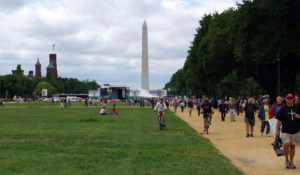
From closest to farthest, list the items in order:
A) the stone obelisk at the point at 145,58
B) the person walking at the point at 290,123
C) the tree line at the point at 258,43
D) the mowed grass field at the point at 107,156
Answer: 1. the mowed grass field at the point at 107,156
2. the person walking at the point at 290,123
3. the tree line at the point at 258,43
4. the stone obelisk at the point at 145,58

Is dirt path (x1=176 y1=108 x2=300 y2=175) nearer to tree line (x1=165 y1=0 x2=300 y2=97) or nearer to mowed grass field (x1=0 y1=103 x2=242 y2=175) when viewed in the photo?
mowed grass field (x1=0 y1=103 x2=242 y2=175)

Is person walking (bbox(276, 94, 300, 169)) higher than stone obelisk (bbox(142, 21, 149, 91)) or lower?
lower

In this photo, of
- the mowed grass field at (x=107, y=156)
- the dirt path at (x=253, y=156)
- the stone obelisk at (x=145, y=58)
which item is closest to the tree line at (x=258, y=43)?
the dirt path at (x=253, y=156)

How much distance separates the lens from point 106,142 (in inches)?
719

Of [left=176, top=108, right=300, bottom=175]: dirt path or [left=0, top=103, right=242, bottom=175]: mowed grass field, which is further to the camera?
[left=176, top=108, right=300, bottom=175]: dirt path

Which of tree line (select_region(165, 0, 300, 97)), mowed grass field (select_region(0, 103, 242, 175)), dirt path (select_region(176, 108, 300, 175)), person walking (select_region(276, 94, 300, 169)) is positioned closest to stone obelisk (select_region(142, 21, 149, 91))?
tree line (select_region(165, 0, 300, 97))

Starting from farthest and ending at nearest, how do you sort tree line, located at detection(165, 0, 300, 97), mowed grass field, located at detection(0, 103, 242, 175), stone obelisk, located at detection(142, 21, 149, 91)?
stone obelisk, located at detection(142, 21, 149, 91) → tree line, located at detection(165, 0, 300, 97) → mowed grass field, located at detection(0, 103, 242, 175)

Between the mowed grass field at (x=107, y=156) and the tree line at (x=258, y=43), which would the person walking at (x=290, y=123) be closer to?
the mowed grass field at (x=107, y=156)

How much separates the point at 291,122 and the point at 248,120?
10928 millimetres

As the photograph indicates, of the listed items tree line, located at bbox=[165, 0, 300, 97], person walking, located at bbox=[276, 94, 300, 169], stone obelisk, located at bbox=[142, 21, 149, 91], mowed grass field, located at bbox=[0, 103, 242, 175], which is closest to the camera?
mowed grass field, located at bbox=[0, 103, 242, 175]

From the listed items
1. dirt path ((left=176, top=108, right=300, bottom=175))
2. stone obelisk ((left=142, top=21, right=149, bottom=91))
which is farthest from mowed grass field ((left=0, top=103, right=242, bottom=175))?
stone obelisk ((left=142, top=21, right=149, bottom=91))

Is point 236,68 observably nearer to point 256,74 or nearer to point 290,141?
point 256,74

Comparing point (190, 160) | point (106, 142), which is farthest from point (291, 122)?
point (106, 142)

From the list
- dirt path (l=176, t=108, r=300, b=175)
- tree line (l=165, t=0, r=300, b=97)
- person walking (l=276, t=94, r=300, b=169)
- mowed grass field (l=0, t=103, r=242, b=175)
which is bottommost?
dirt path (l=176, t=108, r=300, b=175)
